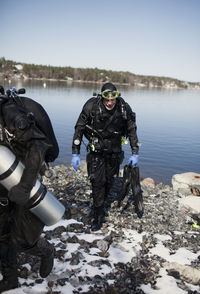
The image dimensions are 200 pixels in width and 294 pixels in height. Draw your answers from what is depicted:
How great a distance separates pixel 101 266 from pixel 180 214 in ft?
9.55

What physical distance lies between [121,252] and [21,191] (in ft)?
8.05

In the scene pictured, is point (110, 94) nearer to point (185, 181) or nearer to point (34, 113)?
point (34, 113)

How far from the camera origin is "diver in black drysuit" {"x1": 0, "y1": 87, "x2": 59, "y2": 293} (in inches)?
88.3

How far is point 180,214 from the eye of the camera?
18.6ft

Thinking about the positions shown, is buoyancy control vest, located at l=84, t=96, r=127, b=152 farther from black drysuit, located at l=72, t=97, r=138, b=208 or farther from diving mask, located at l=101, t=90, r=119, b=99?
diving mask, located at l=101, t=90, r=119, b=99

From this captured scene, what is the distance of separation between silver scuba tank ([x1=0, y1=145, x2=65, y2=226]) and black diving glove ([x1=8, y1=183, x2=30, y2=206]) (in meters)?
0.06

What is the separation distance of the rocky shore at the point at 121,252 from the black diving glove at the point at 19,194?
1390 millimetres

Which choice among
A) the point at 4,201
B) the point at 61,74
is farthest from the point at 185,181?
the point at 61,74

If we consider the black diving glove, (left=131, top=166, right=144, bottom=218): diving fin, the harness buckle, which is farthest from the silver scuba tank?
(left=131, top=166, right=144, bottom=218): diving fin

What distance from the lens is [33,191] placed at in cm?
235

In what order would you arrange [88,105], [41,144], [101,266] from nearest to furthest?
[41,144] < [101,266] < [88,105]

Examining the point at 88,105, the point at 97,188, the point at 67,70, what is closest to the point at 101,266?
the point at 97,188

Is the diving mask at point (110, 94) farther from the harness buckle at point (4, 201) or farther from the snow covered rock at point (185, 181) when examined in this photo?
the snow covered rock at point (185, 181)

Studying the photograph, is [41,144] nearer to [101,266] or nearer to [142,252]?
[101,266]
